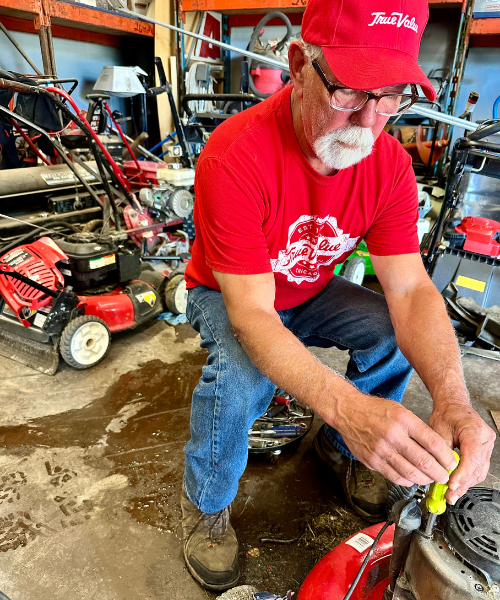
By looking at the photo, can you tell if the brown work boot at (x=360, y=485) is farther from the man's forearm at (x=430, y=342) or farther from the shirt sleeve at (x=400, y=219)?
the shirt sleeve at (x=400, y=219)

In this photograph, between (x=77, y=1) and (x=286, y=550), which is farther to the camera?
(x=77, y=1)

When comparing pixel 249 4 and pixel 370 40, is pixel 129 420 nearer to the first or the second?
pixel 370 40

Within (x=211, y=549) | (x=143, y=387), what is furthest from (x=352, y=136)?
(x=143, y=387)

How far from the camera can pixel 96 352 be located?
1888mm

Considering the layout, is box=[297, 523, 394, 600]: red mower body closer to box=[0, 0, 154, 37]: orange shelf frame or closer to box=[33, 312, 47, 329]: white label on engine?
box=[33, 312, 47, 329]: white label on engine

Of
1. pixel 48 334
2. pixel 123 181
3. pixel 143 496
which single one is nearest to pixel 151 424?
pixel 143 496

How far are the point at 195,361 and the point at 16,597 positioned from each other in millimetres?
1055

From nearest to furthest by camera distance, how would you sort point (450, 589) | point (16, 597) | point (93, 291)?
1. point (450, 589)
2. point (16, 597)
3. point (93, 291)

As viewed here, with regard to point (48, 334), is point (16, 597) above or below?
below

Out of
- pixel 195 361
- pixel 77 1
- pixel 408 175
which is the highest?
pixel 77 1

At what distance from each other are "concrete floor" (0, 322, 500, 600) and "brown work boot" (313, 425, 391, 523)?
0.06 metres

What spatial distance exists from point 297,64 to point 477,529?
885 millimetres

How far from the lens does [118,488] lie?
131 centimetres

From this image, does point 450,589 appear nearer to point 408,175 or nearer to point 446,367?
point 446,367
